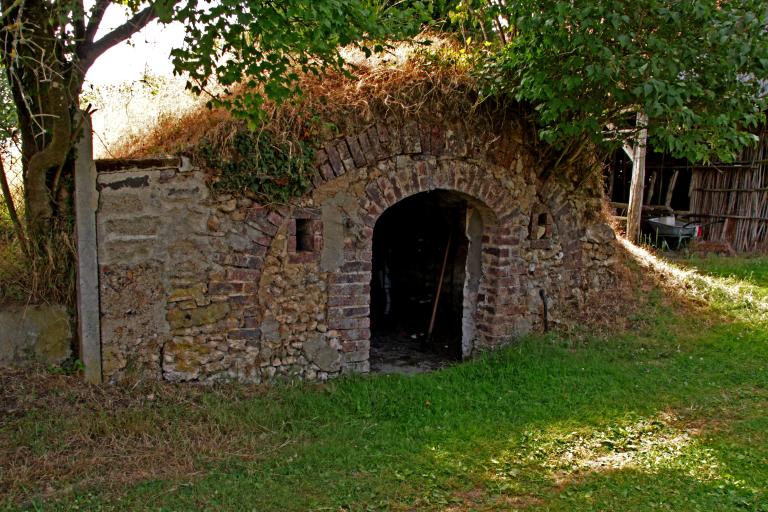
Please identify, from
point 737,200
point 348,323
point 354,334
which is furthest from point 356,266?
point 737,200

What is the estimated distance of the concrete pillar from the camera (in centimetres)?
463

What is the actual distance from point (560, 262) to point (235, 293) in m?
3.66

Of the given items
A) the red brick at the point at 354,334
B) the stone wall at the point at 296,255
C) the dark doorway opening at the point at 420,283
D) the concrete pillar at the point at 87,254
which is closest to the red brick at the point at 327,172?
the stone wall at the point at 296,255

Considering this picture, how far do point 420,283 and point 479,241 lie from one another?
76.8 inches

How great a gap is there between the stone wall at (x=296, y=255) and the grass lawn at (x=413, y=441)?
347 millimetres

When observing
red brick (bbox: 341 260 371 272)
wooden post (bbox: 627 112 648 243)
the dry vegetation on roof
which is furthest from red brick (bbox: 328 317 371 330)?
wooden post (bbox: 627 112 648 243)

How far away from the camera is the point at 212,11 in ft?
12.8

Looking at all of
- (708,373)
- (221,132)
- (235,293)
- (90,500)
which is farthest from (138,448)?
(708,373)

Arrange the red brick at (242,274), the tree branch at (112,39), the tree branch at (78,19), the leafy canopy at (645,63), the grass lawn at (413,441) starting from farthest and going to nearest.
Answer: the red brick at (242,274) < the tree branch at (112,39) < the leafy canopy at (645,63) < the tree branch at (78,19) < the grass lawn at (413,441)

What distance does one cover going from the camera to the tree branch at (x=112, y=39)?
463 cm

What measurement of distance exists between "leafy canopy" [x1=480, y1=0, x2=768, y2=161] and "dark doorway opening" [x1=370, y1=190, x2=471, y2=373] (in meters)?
1.66

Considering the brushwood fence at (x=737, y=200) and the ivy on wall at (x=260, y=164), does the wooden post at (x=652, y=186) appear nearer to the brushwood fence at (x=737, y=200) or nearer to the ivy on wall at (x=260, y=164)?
the brushwood fence at (x=737, y=200)

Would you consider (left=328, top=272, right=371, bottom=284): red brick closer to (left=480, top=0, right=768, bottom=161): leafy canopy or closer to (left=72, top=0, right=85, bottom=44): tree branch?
(left=480, top=0, right=768, bottom=161): leafy canopy

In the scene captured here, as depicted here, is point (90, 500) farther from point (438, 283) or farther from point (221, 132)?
point (438, 283)
